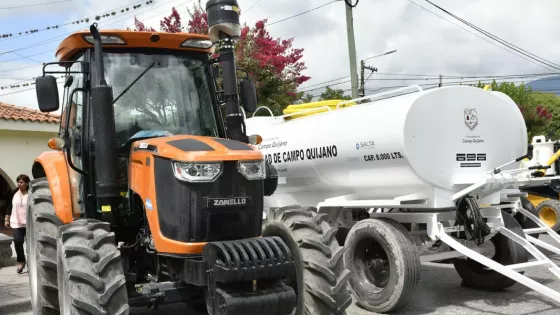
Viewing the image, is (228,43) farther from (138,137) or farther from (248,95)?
(138,137)

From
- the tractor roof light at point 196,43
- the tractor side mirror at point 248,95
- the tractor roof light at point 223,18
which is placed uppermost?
the tractor roof light at point 223,18

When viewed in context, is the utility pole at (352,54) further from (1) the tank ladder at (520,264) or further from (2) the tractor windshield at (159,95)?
(2) the tractor windshield at (159,95)

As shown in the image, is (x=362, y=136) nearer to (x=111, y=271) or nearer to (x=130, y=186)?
(x=130, y=186)

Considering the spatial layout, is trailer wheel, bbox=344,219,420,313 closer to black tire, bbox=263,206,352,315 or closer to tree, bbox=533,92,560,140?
black tire, bbox=263,206,352,315

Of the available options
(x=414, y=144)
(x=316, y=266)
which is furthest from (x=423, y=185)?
(x=316, y=266)

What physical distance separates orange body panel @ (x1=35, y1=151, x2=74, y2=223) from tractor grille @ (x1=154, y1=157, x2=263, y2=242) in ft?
4.13

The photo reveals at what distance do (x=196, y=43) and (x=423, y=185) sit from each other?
3268mm

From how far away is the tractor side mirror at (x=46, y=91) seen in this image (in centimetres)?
466

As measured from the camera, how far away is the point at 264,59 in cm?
1502

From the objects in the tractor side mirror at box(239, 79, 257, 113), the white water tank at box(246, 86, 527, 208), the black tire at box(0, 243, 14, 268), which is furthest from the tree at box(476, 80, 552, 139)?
the tractor side mirror at box(239, 79, 257, 113)

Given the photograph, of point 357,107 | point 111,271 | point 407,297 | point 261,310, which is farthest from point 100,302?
point 357,107

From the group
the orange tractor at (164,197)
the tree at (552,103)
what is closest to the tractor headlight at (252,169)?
the orange tractor at (164,197)

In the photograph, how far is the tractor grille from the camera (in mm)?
4129

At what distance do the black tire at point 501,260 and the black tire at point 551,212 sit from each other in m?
5.43
